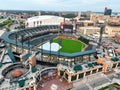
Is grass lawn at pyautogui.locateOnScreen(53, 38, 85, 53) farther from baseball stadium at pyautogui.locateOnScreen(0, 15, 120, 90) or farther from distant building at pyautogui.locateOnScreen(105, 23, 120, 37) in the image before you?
distant building at pyautogui.locateOnScreen(105, 23, 120, 37)

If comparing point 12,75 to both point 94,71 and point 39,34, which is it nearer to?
point 94,71

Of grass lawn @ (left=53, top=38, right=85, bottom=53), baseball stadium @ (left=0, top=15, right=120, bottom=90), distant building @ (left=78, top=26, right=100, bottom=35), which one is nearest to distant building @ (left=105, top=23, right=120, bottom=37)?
distant building @ (left=78, top=26, right=100, bottom=35)

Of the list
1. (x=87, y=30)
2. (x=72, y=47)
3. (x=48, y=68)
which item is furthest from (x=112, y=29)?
(x=48, y=68)

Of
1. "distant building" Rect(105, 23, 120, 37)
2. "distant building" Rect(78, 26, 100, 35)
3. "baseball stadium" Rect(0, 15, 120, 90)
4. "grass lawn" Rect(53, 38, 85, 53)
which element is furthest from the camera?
"distant building" Rect(78, 26, 100, 35)

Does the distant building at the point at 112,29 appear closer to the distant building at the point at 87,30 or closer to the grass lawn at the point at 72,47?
the distant building at the point at 87,30

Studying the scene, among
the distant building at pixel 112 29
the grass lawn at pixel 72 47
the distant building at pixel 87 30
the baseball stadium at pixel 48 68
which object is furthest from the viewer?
the distant building at pixel 87 30

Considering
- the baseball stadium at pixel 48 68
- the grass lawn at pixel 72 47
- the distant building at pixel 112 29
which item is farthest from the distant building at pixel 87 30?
the baseball stadium at pixel 48 68

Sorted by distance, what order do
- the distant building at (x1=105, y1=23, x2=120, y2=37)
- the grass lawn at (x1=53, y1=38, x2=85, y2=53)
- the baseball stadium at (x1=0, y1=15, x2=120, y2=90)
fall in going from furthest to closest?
the distant building at (x1=105, y1=23, x2=120, y2=37) < the grass lawn at (x1=53, y1=38, x2=85, y2=53) < the baseball stadium at (x1=0, y1=15, x2=120, y2=90)

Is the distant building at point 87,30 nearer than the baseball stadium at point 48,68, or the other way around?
the baseball stadium at point 48,68

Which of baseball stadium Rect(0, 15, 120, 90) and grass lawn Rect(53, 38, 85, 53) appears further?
grass lawn Rect(53, 38, 85, 53)

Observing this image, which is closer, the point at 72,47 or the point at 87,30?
the point at 72,47

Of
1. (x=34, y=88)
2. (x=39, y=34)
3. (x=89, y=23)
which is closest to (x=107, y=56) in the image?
(x=34, y=88)

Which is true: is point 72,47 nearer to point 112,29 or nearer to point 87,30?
point 87,30
